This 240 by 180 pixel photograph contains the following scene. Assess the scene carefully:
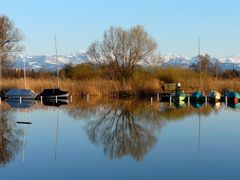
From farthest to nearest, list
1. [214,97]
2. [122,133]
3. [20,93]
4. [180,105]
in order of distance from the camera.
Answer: [20,93] → [214,97] → [180,105] → [122,133]

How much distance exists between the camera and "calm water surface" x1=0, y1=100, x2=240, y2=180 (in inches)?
444

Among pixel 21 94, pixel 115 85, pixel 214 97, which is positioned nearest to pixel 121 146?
pixel 214 97

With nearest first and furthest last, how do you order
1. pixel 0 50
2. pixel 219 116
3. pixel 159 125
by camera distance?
pixel 159 125 → pixel 219 116 → pixel 0 50

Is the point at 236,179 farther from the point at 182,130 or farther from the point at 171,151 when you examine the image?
the point at 182,130

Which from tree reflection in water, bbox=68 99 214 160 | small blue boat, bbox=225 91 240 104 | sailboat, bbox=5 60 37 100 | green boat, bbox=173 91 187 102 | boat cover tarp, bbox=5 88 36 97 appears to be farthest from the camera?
boat cover tarp, bbox=5 88 36 97

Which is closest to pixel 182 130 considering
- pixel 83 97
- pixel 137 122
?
pixel 137 122

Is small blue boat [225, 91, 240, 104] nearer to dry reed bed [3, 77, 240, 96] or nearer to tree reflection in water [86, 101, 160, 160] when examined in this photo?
dry reed bed [3, 77, 240, 96]

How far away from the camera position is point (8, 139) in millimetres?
16594

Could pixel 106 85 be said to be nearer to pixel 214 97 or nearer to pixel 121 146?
pixel 214 97

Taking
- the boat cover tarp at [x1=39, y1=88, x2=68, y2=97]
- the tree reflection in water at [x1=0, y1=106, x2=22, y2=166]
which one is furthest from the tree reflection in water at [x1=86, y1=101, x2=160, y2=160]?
the boat cover tarp at [x1=39, y1=88, x2=68, y2=97]

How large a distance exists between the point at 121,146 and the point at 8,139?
13.8 ft

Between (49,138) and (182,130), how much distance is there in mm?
5513

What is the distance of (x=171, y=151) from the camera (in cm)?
1414

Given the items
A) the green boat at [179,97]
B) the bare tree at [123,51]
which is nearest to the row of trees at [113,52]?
the bare tree at [123,51]
